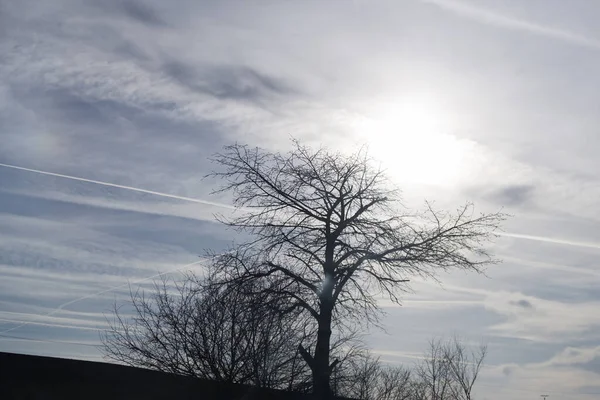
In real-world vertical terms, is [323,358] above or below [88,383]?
above

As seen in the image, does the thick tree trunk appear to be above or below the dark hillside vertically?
above

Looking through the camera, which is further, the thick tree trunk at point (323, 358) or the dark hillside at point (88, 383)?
the thick tree trunk at point (323, 358)

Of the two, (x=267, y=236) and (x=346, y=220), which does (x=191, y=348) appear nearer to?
(x=267, y=236)

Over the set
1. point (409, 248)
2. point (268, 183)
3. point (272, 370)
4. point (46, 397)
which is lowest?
point (46, 397)

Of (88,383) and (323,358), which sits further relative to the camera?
(323,358)

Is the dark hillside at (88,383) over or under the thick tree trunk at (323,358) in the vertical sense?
under

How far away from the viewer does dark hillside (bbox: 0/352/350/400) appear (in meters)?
12.9

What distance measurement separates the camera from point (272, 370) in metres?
18.7

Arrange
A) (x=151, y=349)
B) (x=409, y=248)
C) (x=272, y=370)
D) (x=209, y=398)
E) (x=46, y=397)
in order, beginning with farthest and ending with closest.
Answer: (x=151, y=349) < (x=272, y=370) < (x=409, y=248) < (x=209, y=398) < (x=46, y=397)

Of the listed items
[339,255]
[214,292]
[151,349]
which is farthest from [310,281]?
[151,349]

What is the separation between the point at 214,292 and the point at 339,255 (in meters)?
3.09

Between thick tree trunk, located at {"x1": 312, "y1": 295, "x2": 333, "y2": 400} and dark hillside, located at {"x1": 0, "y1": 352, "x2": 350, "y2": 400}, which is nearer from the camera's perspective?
dark hillside, located at {"x1": 0, "y1": 352, "x2": 350, "y2": 400}

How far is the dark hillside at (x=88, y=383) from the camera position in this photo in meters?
12.9

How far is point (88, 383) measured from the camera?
13867mm
